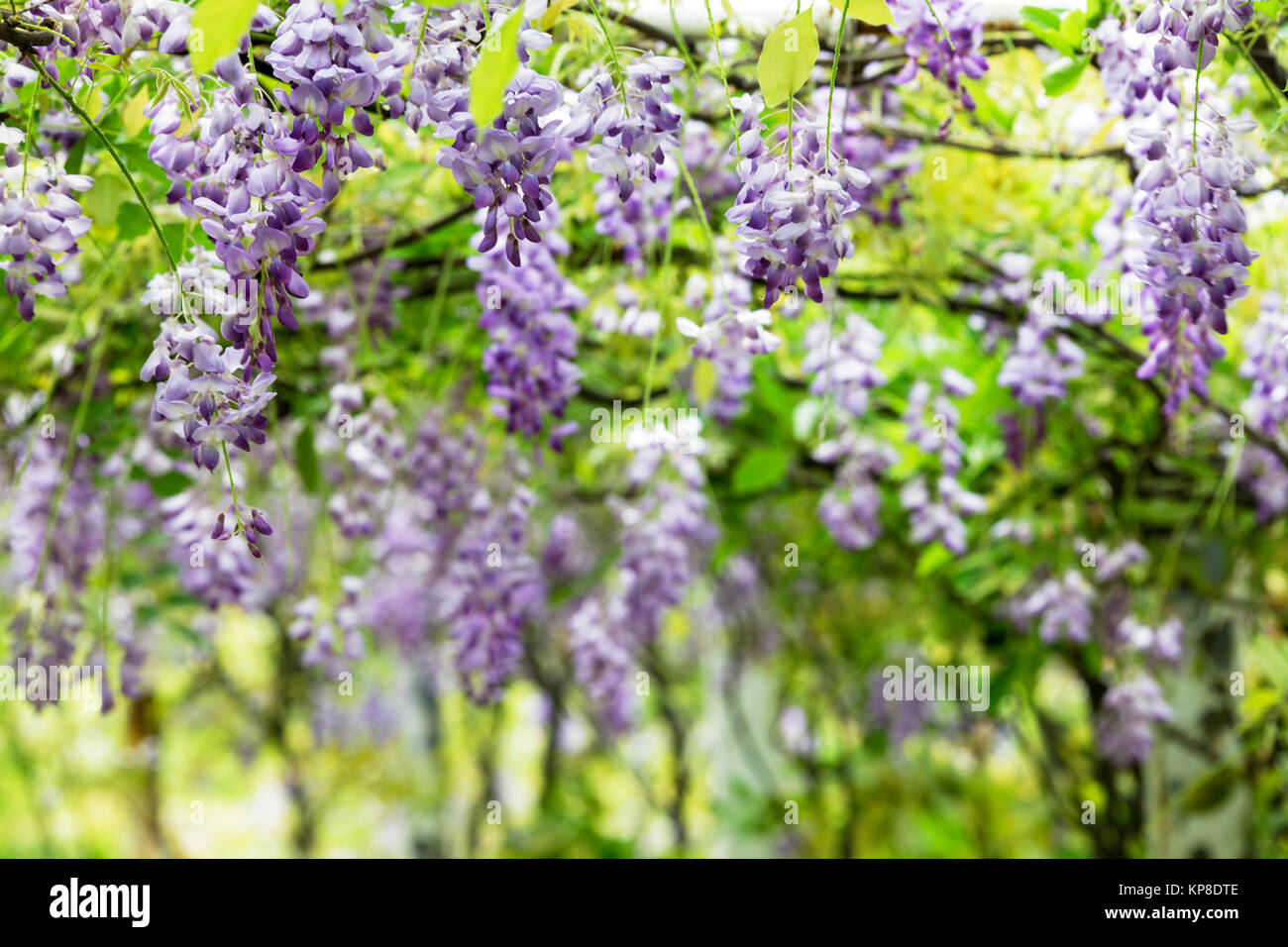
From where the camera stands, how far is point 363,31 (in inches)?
36.7

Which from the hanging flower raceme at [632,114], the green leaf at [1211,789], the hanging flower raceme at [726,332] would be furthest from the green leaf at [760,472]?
the hanging flower raceme at [632,114]

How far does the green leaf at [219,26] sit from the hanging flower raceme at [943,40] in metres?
0.97

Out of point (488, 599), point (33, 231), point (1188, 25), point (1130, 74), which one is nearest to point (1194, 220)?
point (1188, 25)

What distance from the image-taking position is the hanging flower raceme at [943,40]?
4.92 feet

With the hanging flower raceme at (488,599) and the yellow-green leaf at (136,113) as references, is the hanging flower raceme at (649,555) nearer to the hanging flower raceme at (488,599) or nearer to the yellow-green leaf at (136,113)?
the hanging flower raceme at (488,599)

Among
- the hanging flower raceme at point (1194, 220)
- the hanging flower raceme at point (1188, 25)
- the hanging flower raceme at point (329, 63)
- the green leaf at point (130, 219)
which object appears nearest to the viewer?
the hanging flower raceme at point (329, 63)

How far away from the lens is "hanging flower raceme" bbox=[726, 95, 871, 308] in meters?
0.99

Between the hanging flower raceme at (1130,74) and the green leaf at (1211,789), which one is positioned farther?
the green leaf at (1211,789)

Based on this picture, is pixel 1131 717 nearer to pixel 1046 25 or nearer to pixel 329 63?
pixel 1046 25

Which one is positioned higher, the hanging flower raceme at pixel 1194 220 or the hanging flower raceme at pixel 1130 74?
the hanging flower raceme at pixel 1130 74

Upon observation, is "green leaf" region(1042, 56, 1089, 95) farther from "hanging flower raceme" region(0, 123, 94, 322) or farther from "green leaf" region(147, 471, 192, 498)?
"green leaf" region(147, 471, 192, 498)

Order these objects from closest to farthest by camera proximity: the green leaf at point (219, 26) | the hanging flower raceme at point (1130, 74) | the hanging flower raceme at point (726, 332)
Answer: the green leaf at point (219, 26) < the hanging flower raceme at point (1130, 74) < the hanging flower raceme at point (726, 332)

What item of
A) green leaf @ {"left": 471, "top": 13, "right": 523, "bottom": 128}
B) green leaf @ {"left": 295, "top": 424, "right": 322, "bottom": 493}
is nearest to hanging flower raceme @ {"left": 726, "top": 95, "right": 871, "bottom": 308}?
green leaf @ {"left": 471, "top": 13, "right": 523, "bottom": 128}

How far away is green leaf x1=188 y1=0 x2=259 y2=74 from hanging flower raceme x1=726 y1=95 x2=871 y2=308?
16.0 inches
